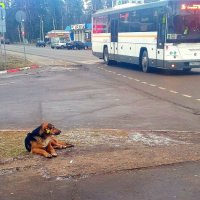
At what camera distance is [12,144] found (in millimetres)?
7773

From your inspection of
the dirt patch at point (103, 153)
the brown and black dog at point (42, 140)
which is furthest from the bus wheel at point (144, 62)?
the brown and black dog at point (42, 140)

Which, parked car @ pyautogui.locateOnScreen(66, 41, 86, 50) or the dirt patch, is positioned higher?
the dirt patch

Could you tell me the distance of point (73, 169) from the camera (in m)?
6.29

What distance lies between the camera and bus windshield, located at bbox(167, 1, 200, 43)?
19406mm

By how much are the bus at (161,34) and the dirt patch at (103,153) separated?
1167cm

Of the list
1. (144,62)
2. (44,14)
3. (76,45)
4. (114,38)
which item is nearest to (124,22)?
(114,38)

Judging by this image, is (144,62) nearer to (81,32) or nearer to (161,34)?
(161,34)

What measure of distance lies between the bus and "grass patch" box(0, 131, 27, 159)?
1220cm

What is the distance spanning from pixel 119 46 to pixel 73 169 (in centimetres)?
1990

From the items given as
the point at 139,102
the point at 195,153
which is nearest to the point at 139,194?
the point at 195,153

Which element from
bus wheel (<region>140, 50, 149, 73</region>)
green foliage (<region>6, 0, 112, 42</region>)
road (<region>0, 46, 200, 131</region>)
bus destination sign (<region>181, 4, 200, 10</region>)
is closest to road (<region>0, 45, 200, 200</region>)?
road (<region>0, 46, 200, 131</region>)

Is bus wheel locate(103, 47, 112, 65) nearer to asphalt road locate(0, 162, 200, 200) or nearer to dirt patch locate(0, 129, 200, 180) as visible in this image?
dirt patch locate(0, 129, 200, 180)

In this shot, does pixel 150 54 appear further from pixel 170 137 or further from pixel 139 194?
pixel 139 194

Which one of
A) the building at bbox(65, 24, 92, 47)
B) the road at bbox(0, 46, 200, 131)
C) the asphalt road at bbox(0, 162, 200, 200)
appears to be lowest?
the building at bbox(65, 24, 92, 47)
